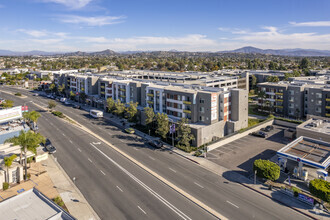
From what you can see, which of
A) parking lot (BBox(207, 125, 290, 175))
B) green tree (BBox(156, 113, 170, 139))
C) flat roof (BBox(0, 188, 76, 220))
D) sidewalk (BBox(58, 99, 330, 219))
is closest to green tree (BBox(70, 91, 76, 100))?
green tree (BBox(156, 113, 170, 139))

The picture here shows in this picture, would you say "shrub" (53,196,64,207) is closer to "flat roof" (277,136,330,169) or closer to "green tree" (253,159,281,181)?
"green tree" (253,159,281,181)

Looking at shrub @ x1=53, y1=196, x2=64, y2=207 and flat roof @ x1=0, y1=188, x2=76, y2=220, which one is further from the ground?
flat roof @ x1=0, y1=188, x2=76, y2=220

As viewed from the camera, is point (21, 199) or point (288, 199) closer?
point (21, 199)

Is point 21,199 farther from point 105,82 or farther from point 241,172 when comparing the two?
point 105,82

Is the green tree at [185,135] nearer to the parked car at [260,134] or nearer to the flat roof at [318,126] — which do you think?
the parked car at [260,134]

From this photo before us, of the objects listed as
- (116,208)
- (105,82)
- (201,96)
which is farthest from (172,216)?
(105,82)
